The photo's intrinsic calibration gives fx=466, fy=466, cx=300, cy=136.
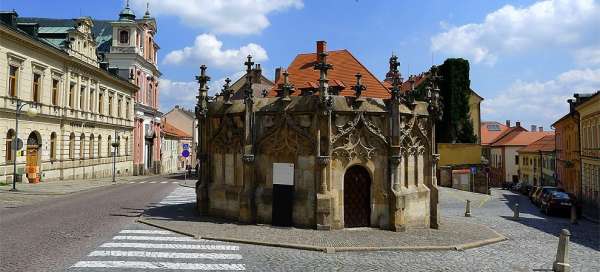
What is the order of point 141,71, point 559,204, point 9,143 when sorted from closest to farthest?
point 559,204
point 9,143
point 141,71

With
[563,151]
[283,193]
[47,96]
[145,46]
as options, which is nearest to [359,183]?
[283,193]

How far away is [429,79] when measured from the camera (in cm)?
1814

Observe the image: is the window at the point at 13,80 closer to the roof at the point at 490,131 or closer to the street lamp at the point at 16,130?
the street lamp at the point at 16,130

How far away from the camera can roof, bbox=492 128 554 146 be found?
75938 millimetres

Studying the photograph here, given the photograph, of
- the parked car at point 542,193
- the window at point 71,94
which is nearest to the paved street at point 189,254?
the parked car at point 542,193

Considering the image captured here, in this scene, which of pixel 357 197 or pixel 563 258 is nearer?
pixel 563 258

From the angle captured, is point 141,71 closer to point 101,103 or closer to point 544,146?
point 101,103

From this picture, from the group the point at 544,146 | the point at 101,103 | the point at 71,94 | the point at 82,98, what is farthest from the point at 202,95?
the point at 544,146

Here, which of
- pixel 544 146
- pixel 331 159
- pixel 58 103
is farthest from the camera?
pixel 544 146

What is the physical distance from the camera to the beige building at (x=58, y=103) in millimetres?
31656

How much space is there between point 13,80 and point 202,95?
66.9 ft

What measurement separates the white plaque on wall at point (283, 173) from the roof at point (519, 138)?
69052 mm

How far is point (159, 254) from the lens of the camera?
12.0 meters

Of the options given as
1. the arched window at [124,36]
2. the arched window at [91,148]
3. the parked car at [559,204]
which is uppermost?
the arched window at [124,36]
